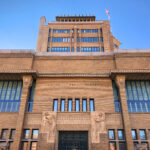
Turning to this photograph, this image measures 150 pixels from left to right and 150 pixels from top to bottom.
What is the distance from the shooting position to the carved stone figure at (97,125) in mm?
17812

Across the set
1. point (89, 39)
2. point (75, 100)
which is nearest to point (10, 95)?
point (75, 100)

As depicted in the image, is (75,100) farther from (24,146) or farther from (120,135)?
(24,146)

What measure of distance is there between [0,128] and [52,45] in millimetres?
31124

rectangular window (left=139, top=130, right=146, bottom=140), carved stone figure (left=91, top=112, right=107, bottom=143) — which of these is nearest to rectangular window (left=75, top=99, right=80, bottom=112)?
carved stone figure (left=91, top=112, right=107, bottom=143)

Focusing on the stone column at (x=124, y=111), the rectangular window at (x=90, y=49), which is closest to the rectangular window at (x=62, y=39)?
the rectangular window at (x=90, y=49)

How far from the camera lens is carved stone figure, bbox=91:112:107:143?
17.8 m

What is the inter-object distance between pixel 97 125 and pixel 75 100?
4.51 meters

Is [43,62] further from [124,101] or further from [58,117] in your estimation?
[124,101]

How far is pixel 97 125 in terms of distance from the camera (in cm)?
1839

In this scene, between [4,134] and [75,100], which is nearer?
[4,134]

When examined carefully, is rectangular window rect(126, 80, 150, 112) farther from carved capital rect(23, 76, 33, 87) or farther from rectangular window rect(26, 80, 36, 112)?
carved capital rect(23, 76, 33, 87)

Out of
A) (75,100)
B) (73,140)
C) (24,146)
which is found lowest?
(24,146)

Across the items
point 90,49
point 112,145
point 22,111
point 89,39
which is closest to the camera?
point 112,145

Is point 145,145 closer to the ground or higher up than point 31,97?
closer to the ground
